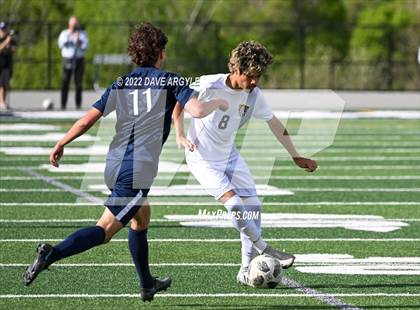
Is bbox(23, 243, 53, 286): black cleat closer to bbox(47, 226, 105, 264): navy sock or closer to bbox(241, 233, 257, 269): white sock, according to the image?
bbox(47, 226, 105, 264): navy sock

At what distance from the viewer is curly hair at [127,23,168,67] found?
24.2 feet

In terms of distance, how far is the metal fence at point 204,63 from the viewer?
3553 cm

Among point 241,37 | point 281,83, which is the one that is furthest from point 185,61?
point 241,37

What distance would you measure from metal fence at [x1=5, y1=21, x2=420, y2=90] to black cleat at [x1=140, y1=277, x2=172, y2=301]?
26.4 metres

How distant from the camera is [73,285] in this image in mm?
8203

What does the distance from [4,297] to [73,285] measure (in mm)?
586

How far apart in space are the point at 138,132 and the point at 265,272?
1.34m

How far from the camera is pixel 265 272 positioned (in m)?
8.15

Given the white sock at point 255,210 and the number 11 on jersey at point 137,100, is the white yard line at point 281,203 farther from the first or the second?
the number 11 on jersey at point 137,100

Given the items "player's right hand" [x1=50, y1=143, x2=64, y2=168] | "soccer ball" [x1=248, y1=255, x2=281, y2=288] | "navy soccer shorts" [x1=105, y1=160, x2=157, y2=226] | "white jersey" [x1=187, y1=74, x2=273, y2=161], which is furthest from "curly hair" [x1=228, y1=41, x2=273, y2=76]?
"player's right hand" [x1=50, y1=143, x2=64, y2=168]

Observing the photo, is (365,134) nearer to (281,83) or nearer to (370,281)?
(370,281)

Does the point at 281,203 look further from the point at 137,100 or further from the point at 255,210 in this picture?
the point at 137,100

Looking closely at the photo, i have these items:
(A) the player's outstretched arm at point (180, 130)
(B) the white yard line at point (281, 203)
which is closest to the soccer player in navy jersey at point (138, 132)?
(A) the player's outstretched arm at point (180, 130)

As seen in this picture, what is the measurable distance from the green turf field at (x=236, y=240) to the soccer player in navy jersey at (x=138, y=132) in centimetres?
48
